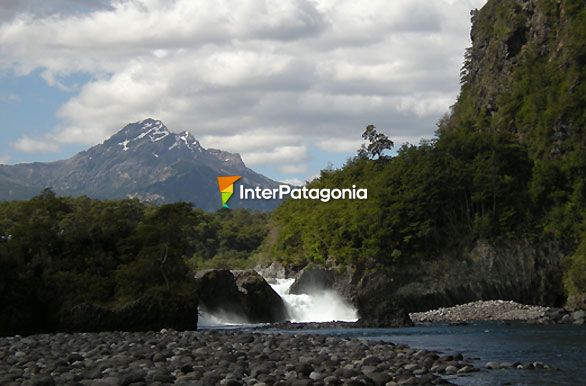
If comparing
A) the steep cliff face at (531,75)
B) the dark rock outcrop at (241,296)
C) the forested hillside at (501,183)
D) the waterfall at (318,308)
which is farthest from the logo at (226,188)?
the dark rock outcrop at (241,296)

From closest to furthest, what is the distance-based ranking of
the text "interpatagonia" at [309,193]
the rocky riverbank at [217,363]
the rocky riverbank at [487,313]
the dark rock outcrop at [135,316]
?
the rocky riverbank at [217,363] → the dark rock outcrop at [135,316] → the rocky riverbank at [487,313] → the text "interpatagonia" at [309,193]

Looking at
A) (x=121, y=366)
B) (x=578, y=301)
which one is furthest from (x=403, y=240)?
(x=121, y=366)

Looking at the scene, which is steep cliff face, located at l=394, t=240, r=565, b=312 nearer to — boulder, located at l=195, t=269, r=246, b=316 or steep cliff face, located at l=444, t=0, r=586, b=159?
steep cliff face, located at l=444, t=0, r=586, b=159

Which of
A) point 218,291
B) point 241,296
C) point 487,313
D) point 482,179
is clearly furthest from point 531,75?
point 218,291

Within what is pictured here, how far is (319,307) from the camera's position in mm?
98500

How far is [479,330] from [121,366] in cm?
3951

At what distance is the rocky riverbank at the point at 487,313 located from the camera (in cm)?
8081

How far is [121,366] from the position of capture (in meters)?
29.4

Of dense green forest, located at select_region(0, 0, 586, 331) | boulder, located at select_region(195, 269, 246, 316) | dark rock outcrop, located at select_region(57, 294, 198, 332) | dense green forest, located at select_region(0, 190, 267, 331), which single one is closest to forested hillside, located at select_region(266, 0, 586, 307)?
dense green forest, located at select_region(0, 0, 586, 331)

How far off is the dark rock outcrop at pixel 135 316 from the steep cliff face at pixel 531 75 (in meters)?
56.7

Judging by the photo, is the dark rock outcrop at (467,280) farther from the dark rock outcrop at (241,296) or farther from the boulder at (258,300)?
the dark rock outcrop at (241,296)

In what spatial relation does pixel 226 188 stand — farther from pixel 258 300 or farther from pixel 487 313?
pixel 487 313

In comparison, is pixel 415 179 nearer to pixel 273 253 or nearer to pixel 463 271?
pixel 463 271

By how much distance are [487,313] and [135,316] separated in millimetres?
37965
